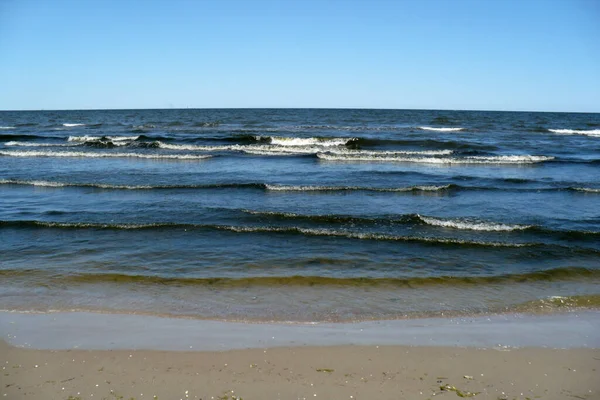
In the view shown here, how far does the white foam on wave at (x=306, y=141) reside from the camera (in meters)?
32.3

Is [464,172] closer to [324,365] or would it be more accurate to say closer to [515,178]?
[515,178]

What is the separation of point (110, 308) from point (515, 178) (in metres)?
17.2

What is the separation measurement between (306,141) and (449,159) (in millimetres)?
11337

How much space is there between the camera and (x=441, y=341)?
5.99m

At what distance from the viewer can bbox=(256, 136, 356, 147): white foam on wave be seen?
3235cm

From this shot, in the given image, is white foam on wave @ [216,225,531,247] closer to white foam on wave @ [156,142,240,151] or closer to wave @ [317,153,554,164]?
wave @ [317,153,554,164]

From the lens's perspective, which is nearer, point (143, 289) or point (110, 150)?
point (143, 289)

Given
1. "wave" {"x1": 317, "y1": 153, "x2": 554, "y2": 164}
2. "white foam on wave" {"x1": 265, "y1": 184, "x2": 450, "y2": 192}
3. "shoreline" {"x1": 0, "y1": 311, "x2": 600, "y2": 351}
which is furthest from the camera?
"wave" {"x1": 317, "y1": 153, "x2": 554, "y2": 164}

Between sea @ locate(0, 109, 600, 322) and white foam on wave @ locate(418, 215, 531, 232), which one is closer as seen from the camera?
sea @ locate(0, 109, 600, 322)

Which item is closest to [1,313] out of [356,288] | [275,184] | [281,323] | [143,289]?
[143,289]

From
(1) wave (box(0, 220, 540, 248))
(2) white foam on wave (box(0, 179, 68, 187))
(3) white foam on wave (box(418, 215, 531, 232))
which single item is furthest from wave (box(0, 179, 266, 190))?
(3) white foam on wave (box(418, 215, 531, 232))

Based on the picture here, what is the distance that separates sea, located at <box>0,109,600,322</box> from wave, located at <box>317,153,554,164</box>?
1641 millimetres

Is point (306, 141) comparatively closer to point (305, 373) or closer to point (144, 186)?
point (144, 186)

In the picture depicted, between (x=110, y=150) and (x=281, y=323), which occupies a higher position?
(x=110, y=150)
